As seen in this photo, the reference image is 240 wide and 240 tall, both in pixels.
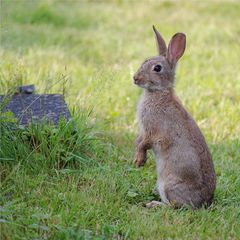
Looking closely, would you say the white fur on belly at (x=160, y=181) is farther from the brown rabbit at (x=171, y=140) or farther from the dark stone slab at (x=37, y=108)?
the dark stone slab at (x=37, y=108)

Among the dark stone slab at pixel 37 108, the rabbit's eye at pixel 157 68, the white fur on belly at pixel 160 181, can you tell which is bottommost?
the white fur on belly at pixel 160 181

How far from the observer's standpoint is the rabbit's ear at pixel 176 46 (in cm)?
467

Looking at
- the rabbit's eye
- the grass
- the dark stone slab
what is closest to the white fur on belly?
the grass

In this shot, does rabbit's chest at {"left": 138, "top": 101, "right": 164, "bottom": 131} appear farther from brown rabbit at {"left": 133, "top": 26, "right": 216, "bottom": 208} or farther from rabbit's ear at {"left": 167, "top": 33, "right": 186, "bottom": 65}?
rabbit's ear at {"left": 167, "top": 33, "right": 186, "bottom": 65}

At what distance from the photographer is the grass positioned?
3902 millimetres

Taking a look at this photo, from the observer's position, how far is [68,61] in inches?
309

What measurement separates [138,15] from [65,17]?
1.38 m

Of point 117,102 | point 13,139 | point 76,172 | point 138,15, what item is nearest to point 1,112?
point 13,139

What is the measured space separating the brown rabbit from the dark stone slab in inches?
27.2

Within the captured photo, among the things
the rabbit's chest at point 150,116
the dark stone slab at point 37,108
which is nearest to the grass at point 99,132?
the dark stone slab at point 37,108

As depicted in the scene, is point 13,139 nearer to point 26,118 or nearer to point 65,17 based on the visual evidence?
point 26,118

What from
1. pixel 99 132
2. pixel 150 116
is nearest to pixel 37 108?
pixel 99 132

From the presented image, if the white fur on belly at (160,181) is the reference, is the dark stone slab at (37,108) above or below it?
above

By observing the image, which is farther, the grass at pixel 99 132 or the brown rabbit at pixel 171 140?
the brown rabbit at pixel 171 140
